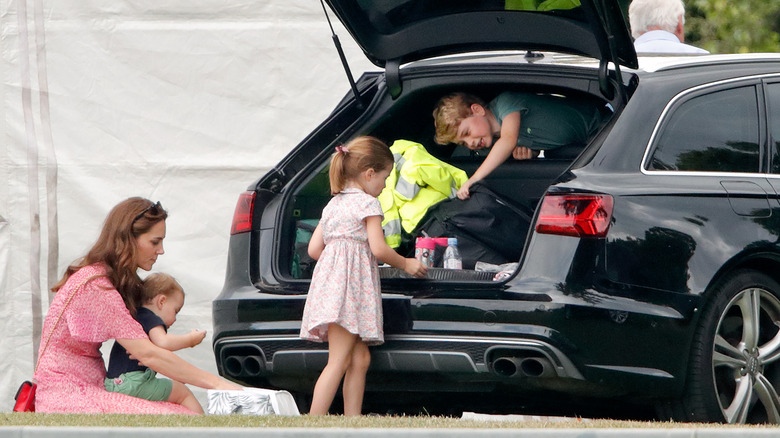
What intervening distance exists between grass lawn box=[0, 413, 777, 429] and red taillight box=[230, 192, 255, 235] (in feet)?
4.04

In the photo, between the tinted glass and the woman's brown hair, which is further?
the woman's brown hair

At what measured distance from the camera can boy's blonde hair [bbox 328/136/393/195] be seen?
219 inches

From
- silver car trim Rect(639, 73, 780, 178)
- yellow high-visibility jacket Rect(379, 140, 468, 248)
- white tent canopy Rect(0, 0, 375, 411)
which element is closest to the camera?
silver car trim Rect(639, 73, 780, 178)

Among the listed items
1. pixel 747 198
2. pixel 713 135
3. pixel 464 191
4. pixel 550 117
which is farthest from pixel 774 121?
pixel 464 191

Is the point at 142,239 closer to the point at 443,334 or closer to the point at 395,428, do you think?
the point at 443,334

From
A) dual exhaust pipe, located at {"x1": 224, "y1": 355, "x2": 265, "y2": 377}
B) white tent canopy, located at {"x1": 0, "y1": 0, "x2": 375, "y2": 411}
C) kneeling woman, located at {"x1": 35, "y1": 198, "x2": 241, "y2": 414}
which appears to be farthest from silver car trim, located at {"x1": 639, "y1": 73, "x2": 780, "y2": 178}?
white tent canopy, located at {"x1": 0, "y1": 0, "x2": 375, "y2": 411}

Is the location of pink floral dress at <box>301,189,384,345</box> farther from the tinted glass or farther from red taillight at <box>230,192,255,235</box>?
the tinted glass

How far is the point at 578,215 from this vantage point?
487cm

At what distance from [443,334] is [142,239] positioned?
1.37 metres

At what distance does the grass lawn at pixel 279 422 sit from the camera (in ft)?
14.4

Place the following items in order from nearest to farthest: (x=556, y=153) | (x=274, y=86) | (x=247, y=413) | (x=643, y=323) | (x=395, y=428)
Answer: (x=395, y=428) < (x=643, y=323) < (x=247, y=413) < (x=556, y=153) < (x=274, y=86)

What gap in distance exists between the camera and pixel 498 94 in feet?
20.1

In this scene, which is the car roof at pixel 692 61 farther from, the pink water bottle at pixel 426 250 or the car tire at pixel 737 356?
the pink water bottle at pixel 426 250

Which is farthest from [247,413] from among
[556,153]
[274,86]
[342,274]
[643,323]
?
[274,86]
